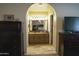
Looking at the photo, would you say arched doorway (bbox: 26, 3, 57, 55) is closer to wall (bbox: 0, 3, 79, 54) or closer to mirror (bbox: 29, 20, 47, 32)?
mirror (bbox: 29, 20, 47, 32)

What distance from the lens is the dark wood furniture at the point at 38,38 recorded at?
4604 millimetres

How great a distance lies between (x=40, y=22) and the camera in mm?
5191

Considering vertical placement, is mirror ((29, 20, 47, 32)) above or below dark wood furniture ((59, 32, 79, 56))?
above

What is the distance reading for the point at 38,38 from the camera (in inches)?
183

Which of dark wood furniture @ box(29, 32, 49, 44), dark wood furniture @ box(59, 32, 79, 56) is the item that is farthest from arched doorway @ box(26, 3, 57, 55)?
dark wood furniture @ box(59, 32, 79, 56)

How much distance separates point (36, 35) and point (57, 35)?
1122 mm

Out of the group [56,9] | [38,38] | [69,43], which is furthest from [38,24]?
[69,43]

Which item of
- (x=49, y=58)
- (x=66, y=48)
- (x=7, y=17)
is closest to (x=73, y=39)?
(x=66, y=48)

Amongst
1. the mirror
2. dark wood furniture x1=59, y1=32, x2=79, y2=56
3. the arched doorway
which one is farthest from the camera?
the mirror

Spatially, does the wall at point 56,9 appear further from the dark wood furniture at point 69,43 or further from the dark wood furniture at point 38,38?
the dark wood furniture at point 38,38

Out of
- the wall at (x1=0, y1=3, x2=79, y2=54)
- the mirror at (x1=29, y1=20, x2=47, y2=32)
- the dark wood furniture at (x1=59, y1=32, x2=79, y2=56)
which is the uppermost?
the wall at (x1=0, y1=3, x2=79, y2=54)

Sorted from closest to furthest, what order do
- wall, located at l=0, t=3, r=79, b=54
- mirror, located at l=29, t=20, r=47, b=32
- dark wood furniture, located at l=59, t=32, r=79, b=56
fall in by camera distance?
A: dark wood furniture, located at l=59, t=32, r=79, b=56 < wall, located at l=0, t=3, r=79, b=54 < mirror, located at l=29, t=20, r=47, b=32

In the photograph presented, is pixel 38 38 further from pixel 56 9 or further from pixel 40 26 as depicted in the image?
pixel 56 9

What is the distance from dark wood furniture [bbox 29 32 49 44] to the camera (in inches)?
181
